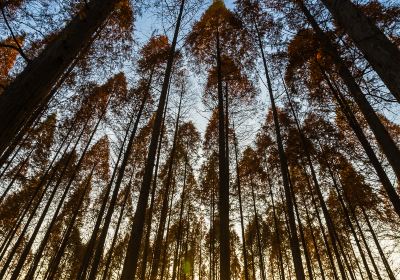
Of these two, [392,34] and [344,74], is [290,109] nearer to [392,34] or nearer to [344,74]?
[344,74]

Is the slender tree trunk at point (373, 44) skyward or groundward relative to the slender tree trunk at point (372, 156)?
groundward

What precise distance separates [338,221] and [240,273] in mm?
18686

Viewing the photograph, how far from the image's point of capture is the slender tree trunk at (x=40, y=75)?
190 centimetres

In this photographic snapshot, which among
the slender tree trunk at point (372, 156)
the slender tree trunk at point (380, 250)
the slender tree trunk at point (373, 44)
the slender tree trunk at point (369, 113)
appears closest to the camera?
the slender tree trunk at point (373, 44)

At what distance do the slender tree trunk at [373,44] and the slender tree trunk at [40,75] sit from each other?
8.61ft

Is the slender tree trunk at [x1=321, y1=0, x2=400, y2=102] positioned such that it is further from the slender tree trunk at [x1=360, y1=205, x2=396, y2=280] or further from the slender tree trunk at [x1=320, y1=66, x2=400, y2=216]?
the slender tree trunk at [x1=360, y1=205, x2=396, y2=280]

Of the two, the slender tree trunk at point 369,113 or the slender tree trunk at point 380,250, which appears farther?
the slender tree trunk at point 380,250

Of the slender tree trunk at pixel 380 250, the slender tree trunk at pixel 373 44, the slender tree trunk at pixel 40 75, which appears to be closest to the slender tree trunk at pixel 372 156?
the slender tree trunk at pixel 373 44

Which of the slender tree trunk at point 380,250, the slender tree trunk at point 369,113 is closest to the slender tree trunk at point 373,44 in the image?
the slender tree trunk at point 369,113

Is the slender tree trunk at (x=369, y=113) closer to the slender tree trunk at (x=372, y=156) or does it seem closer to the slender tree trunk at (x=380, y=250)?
the slender tree trunk at (x=372, y=156)

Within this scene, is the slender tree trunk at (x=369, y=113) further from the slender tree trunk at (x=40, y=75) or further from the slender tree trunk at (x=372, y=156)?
→ the slender tree trunk at (x=40, y=75)

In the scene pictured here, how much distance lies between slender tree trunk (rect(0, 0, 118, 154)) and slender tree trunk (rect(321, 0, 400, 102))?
2.62 metres

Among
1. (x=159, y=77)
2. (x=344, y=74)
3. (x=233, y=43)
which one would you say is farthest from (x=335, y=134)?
(x=159, y=77)

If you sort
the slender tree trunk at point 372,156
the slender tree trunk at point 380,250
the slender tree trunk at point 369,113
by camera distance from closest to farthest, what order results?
the slender tree trunk at point 369,113, the slender tree trunk at point 372,156, the slender tree trunk at point 380,250
